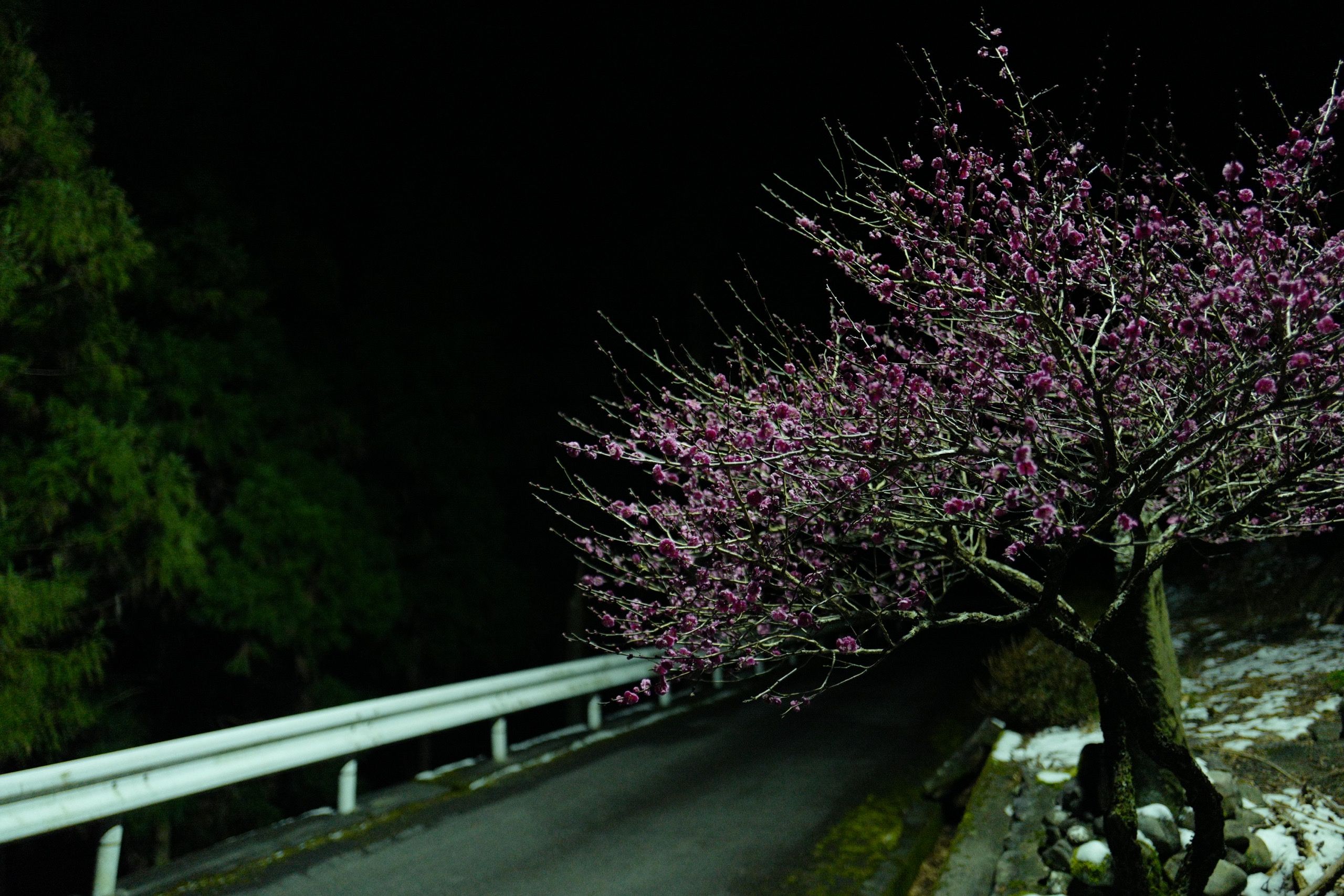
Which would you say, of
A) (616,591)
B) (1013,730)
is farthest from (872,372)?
(616,591)

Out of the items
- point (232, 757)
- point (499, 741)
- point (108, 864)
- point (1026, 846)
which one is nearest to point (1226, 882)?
point (1026, 846)

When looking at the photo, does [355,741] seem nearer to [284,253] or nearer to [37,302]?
[37,302]

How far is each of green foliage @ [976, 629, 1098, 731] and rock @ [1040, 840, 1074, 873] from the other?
9.24 feet

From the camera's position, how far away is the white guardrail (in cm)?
459

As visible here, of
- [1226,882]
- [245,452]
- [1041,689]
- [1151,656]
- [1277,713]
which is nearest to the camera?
[1226,882]

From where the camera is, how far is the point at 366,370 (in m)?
15.2

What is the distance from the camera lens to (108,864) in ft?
16.0

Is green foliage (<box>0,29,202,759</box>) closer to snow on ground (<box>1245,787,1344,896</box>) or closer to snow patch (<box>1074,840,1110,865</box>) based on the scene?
snow patch (<box>1074,840,1110,865</box>)

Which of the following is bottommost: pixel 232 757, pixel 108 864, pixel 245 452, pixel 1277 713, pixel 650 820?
pixel 650 820

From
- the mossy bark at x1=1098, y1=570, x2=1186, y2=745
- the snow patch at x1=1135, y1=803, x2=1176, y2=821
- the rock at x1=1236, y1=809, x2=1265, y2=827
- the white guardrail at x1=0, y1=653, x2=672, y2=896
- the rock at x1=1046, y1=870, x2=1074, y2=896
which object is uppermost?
the mossy bark at x1=1098, y1=570, x2=1186, y2=745

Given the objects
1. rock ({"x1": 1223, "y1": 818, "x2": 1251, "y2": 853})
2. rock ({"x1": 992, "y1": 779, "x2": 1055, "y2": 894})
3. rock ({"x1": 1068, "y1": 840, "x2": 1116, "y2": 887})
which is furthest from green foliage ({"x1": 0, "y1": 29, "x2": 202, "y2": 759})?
rock ({"x1": 1223, "y1": 818, "x2": 1251, "y2": 853})

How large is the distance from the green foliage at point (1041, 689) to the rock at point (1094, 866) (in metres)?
3.17

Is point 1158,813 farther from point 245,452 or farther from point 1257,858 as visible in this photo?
point 245,452

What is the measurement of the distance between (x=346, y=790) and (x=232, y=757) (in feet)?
3.86
